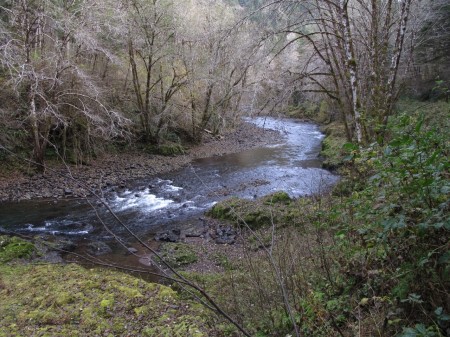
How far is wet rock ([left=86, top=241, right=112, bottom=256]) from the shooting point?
768 centimetres

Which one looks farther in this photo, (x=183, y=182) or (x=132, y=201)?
(x=183, y=182)

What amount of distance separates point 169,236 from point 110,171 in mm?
7221

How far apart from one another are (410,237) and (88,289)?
14.7 feet

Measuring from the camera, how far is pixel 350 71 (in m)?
6.60

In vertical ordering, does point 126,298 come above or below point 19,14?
below

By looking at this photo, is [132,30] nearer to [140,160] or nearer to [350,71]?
[140,160]

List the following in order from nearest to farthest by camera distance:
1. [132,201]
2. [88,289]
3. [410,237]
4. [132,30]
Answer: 1. [410,237]
2. [88,289]
3. [132,201]
4. [132,30]

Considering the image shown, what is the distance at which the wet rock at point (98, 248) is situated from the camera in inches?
302

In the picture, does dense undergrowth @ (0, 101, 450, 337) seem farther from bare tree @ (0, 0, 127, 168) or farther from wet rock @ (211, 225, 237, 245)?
bare tree @ (0, 0, 127, 168)

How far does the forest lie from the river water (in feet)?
4.11

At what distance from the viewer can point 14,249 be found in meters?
7.05

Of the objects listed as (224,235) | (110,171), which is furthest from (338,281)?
(110,171)

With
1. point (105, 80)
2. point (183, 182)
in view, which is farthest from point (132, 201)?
point (105, 80)

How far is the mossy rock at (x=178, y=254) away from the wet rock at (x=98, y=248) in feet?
4.04
